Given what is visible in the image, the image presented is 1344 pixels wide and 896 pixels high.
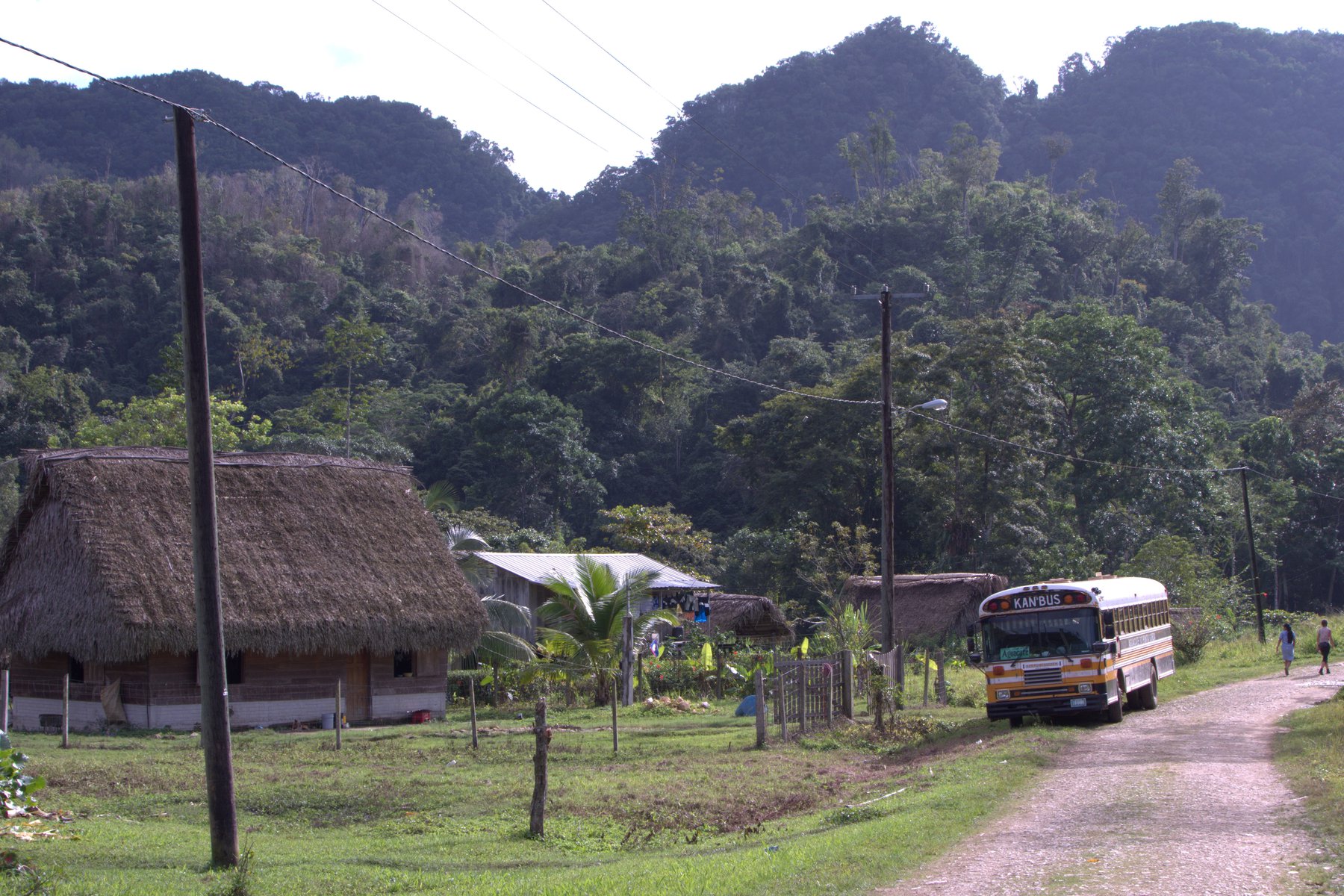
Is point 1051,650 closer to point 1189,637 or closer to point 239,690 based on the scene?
point 239,690

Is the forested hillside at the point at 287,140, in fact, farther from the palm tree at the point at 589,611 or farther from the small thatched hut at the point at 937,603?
the palm tree at the point at 589,611

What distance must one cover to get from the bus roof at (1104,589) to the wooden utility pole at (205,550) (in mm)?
13150

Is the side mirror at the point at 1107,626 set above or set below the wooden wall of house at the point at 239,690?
above

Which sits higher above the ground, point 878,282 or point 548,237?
point 548,237

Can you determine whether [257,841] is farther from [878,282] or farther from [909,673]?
[878,282]

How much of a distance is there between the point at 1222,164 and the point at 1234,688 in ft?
407

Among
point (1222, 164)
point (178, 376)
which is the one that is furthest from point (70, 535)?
point (1222, 164)

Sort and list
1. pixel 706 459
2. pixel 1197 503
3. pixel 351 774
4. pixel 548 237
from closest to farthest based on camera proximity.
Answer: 1. pixel 351 774
2. pixel 1197 503
3. pixel 706 459
4. pixel 548 237

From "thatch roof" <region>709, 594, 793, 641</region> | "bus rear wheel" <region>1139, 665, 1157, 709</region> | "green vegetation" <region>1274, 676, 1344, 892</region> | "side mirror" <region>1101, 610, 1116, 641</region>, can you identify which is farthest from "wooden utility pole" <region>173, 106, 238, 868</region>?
"thatch roof" <region>709, 594, 793, 641</region>

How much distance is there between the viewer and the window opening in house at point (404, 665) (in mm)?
26312

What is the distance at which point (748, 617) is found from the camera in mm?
37438

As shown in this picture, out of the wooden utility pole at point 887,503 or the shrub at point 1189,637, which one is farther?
the shrub at point 1189,637

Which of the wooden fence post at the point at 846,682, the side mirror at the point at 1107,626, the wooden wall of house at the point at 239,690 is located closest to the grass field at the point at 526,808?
the wooden fence post at the point at 846,682

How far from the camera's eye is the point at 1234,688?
1072 inches
